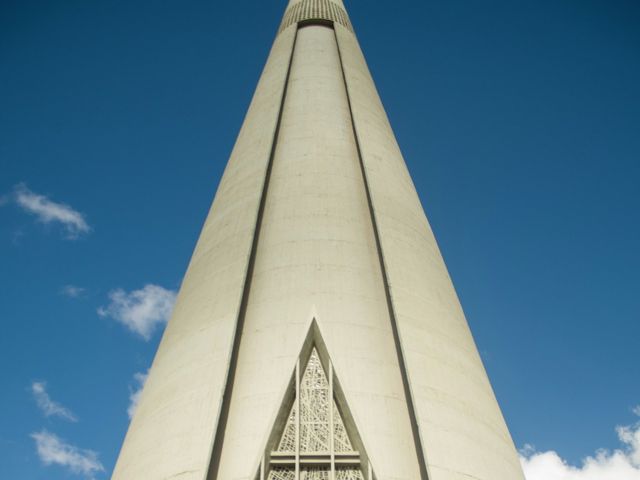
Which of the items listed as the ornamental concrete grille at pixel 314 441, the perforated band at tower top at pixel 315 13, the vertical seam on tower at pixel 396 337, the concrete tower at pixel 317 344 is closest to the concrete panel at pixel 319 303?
the concrete tower at pixel 317 344

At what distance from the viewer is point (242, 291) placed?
45.6ft

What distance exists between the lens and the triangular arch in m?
→ 11.3

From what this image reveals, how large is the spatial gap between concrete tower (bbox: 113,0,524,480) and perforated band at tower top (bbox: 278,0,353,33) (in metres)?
10.5

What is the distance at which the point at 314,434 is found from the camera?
11875mm

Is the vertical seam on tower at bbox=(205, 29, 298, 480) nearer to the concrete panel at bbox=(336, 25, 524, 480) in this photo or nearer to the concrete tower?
the concrete tower

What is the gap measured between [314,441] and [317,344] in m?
2.22

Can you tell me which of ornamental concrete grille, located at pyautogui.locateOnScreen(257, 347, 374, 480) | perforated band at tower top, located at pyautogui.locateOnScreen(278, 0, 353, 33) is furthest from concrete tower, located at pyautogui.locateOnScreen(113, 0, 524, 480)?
perforated band at tower top, located at pyautogui.locateOnScreen(278, 0, 353, 33)

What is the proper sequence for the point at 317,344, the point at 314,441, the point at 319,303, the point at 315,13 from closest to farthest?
the point at 314,441, the point at 317,344, the point at 319,303, the point at 315,13

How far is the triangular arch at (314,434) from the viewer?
1131cm

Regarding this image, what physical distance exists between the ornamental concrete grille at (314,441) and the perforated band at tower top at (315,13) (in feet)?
66.2

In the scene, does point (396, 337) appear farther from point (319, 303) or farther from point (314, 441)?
point (314, 441)

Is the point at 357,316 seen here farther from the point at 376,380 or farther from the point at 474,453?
the point at 474,453

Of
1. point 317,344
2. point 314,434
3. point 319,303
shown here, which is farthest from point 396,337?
point 314,434

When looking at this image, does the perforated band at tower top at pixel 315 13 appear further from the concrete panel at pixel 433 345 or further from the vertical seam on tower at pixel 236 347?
the vertical seam on tower at pixel 236 347
